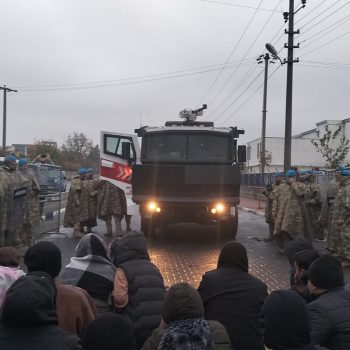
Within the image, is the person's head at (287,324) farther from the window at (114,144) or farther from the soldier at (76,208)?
the soldier at (76,208)

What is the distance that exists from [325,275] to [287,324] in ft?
3.64

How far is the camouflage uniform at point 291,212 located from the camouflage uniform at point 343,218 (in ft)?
3.72

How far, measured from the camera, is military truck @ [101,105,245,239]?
38.4ft

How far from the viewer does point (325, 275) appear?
3758 millimetres

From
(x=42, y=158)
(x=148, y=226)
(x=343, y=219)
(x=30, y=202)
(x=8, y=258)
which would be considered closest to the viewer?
(x=8, y=258)

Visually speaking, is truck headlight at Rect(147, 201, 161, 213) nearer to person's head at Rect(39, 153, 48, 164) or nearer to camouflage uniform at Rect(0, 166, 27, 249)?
camouflage uniform at Rect(0, 166, 27, 249)

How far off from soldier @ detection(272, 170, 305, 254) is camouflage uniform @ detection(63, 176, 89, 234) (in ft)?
16.1

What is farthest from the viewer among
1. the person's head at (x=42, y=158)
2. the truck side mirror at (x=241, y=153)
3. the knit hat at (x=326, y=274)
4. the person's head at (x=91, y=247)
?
the person's head at (x=42, y=158)

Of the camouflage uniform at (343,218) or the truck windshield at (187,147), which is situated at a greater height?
the truck windshield at (187,147)

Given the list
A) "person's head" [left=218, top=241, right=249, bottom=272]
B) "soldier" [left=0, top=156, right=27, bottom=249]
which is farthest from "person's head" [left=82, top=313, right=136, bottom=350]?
"soldier" [left=0, top=156, right=27, bottom=249]

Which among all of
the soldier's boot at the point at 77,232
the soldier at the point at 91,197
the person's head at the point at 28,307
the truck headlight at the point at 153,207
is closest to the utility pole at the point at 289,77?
the soldier at the point at 91,197

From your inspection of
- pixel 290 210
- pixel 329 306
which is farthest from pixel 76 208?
pixel 329 306

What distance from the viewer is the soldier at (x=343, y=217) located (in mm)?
9711

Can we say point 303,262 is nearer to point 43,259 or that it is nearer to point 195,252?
point 43,259
